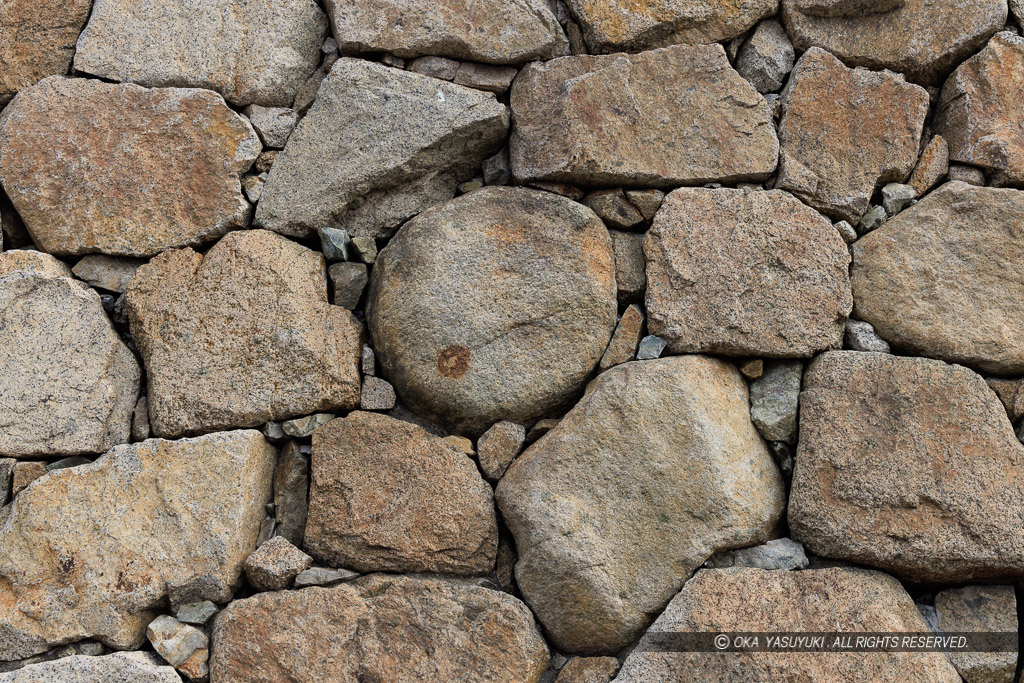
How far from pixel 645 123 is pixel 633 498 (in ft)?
3.43

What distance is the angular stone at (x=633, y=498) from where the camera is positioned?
1.91 meters

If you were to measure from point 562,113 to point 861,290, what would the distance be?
95 centimetres

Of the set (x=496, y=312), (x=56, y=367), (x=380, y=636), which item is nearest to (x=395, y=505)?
(x=380, y=636)

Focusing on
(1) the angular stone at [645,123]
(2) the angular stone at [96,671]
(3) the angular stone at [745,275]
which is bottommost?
(2) the angular stone at [96,671]

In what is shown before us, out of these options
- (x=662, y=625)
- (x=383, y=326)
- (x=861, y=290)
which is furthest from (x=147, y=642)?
(x=861, y=290)

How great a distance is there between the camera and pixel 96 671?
1882mm

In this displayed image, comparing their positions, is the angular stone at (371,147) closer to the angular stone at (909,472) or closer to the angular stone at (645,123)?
the angular stone at (645,123)

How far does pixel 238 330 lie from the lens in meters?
2.11

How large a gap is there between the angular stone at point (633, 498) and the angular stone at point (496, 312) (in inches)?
5.8

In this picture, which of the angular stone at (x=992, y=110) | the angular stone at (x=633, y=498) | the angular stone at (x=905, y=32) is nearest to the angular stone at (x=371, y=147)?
the angular stone at (x=633, y=498)

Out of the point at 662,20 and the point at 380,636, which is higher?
the point at 662,20

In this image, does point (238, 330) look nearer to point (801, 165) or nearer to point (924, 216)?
point (801, 165)

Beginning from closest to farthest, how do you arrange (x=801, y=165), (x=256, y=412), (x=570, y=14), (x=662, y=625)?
(x=662, y=625) < (x=256, y=412) < (x=801, y=165) < (x=570, y=14)

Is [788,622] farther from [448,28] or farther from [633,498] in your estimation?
[448,28]
